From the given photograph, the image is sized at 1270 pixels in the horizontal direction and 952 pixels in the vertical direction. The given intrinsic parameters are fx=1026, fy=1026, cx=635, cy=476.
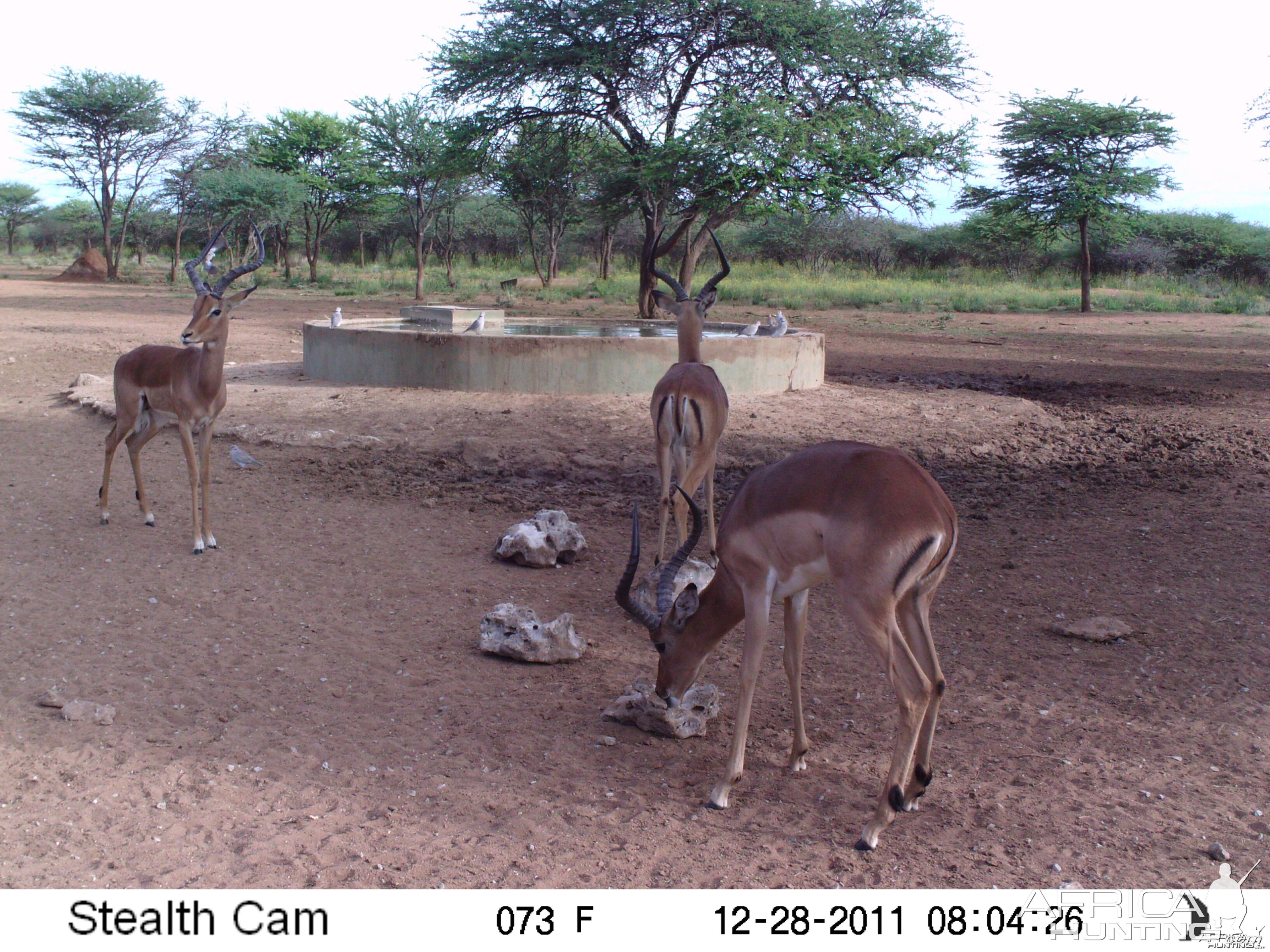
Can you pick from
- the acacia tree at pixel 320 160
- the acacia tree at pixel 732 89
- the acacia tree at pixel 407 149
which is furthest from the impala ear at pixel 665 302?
the acacia tree at pixel 320 160

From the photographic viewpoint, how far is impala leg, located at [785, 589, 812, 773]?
3895mm

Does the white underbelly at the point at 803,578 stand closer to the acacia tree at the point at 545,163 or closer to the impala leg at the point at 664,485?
the impala leg at the point at 664,485

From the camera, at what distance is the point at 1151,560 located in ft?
20.7

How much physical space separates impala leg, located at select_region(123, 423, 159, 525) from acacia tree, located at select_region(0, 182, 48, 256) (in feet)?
187

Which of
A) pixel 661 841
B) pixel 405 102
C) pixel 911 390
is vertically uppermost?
pixel 405 102

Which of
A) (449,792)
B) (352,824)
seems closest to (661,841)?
(449,792)

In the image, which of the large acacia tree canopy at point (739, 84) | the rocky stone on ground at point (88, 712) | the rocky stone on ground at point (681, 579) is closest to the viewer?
the rocky stone on ground at point (88, 712)

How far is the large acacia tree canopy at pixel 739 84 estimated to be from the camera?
54.5ft

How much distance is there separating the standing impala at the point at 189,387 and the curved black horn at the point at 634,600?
135 inches

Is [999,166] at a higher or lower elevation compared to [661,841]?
higher

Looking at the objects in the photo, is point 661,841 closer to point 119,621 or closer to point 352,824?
point 352,824

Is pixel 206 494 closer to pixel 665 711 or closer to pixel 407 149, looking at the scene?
pixel 665 711

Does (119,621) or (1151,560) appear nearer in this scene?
(119,621)
